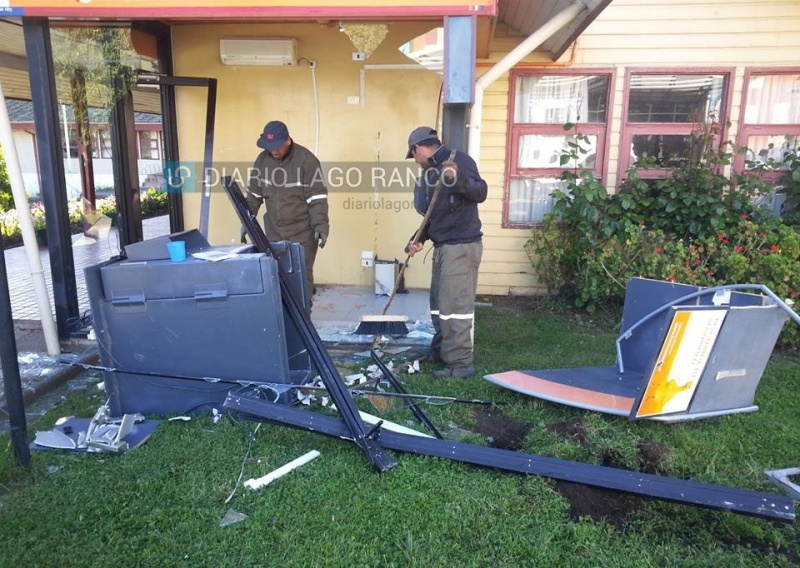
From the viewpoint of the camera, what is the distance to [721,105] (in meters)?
6.26

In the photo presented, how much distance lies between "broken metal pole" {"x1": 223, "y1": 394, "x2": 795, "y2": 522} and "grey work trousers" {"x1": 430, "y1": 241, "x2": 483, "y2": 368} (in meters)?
1.28

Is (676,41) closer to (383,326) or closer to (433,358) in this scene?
(433,358)

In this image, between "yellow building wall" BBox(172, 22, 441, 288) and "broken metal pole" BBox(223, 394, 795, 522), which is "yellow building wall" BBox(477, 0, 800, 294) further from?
"broken metal pole" BBox(223, 394, 795, 522)

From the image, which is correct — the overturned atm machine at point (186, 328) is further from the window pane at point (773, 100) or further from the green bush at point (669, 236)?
the window pane at point (773, 100)

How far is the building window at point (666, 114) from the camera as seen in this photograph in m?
6.27

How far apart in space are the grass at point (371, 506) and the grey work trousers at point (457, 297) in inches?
28.9

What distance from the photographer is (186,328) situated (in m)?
3.62

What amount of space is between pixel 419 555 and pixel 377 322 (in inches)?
83.9

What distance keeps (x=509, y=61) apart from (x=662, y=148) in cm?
236

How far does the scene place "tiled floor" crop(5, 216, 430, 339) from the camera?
5604 millimetres

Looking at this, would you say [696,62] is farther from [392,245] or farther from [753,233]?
[392,245]

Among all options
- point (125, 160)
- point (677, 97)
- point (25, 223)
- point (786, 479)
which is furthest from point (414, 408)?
point (677, 97)

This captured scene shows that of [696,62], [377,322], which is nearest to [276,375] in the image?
[377,322]

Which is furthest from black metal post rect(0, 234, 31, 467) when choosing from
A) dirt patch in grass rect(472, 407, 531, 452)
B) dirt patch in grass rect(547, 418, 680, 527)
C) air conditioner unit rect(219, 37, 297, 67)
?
air conditioner unit rect(219, 37, 297, 67)
